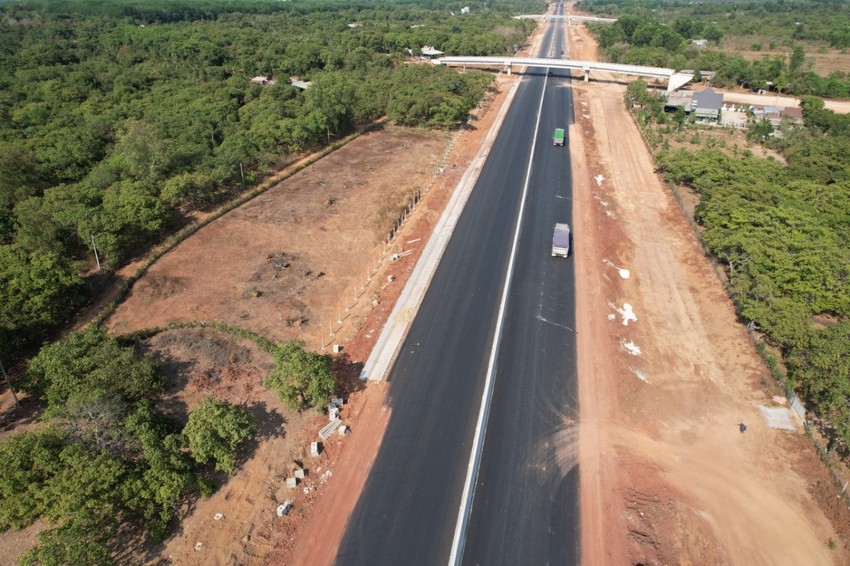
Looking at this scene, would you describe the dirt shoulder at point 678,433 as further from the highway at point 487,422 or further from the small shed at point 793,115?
the small shed at point 793,115

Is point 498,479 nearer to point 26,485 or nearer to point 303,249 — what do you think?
point 26,485

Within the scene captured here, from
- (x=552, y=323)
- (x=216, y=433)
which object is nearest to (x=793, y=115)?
(x=552, y=323)

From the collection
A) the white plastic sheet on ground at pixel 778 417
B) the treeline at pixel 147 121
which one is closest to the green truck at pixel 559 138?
the treeline at pixel 147 121

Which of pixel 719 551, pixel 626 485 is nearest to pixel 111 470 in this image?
pixel 626 485

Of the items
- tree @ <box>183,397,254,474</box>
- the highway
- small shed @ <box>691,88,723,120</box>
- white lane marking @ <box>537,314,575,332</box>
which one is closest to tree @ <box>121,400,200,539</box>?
tree @ <box>183,397,254,474</box>

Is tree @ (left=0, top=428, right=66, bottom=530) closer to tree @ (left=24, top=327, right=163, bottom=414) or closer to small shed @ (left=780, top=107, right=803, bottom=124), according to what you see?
tree @ (left=24, top=327, right=163, bottom=414)

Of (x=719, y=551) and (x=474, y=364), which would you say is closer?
(x=719, y=551)
